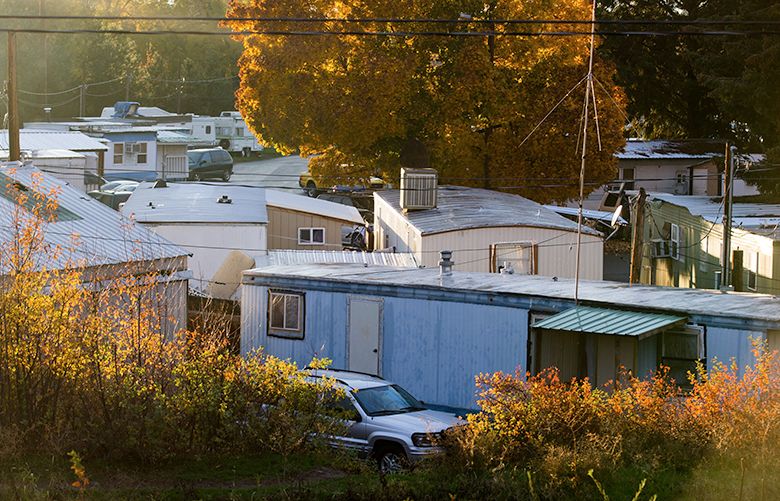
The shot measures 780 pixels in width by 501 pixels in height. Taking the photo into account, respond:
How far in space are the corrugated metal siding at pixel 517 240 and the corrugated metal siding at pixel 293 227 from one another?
6700 millimetres

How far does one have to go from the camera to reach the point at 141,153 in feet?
187

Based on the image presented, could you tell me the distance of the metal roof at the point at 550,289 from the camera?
17594 millimetres

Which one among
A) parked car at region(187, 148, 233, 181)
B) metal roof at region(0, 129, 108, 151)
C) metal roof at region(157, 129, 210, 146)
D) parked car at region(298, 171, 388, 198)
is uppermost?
metal roof at region(157, 129, 210, 146)

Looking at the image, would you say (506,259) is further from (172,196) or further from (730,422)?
(730,422)

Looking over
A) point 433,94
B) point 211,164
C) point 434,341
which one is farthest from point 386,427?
point 211,164

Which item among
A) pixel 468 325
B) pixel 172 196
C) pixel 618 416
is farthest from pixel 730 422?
pixel 172 196

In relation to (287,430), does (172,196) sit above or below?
above

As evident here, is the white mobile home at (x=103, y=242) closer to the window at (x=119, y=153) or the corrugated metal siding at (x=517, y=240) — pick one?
the corrugated metal siding at (x=517, y=240)

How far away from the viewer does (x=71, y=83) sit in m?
77.3

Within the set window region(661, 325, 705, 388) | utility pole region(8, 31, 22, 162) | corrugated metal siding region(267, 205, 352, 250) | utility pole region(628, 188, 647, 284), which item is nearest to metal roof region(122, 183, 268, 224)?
corrugated metal siding region(267, 205, 352, 250)

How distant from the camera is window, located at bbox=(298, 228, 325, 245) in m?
35.0

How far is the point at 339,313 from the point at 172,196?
15.9 metres

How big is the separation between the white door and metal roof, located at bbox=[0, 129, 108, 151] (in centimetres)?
2861

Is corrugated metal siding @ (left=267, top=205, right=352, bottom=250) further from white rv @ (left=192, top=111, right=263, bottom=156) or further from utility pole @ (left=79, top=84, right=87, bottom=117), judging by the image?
utility pole @ (left=79, top=84, right=87, bottom=117)
